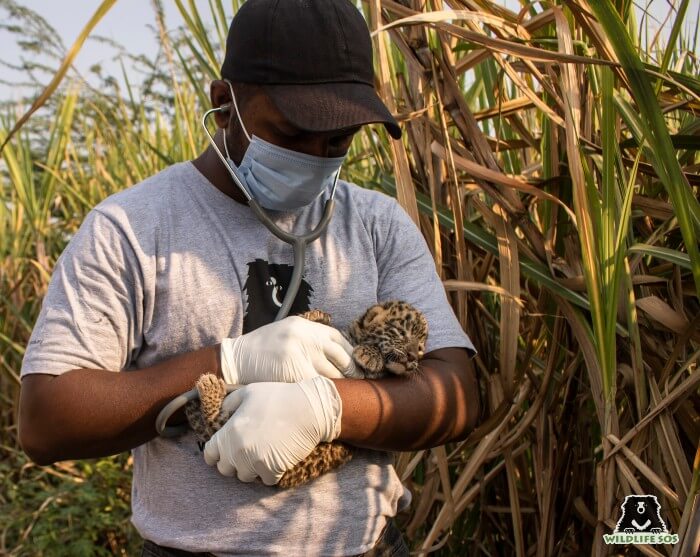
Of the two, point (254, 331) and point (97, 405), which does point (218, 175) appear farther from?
point (97, 405)

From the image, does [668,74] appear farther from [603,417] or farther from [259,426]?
[259,426]

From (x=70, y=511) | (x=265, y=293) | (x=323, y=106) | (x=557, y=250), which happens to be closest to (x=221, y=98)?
(x=323, y=106)

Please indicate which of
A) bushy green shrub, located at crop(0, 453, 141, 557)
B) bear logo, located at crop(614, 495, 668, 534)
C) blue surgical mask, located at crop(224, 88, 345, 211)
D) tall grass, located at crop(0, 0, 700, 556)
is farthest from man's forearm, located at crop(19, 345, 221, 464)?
bushy green shrub, located at crop(0, 453, 141, 557)

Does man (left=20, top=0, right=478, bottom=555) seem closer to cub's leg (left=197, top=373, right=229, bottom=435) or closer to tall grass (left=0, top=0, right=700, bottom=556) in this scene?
cub's leg (left=197, top=373, right=229, bottom=435)

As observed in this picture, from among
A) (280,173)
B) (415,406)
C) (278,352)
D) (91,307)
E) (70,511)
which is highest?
(280,173)

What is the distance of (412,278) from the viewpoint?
1.64 metres

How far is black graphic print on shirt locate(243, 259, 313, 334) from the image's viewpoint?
5.05ft

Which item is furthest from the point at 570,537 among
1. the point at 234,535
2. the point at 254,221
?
the point at 254,221

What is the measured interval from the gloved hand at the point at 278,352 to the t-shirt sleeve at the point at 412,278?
22 centimetres

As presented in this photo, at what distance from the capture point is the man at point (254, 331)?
1380mm

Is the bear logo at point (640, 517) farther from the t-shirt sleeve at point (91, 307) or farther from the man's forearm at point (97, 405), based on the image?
the t-shirt sleeve at point (91, 307)

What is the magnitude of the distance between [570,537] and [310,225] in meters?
1.17

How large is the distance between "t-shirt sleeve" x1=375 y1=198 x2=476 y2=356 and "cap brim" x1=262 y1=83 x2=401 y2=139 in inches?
10.1

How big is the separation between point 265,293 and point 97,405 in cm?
38
